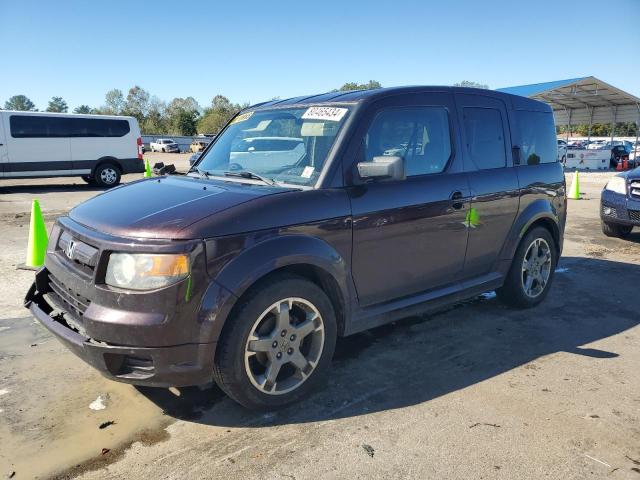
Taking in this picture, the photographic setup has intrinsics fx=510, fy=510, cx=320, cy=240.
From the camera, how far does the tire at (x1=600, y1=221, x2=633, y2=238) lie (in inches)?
343

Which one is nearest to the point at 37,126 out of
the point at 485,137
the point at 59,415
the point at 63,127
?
the point at 63,127

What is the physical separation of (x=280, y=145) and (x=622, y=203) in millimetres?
6733

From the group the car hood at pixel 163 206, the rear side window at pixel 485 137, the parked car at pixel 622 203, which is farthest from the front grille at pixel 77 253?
the parked car at pixel 622 203

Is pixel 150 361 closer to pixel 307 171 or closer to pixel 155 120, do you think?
pixel 307 171

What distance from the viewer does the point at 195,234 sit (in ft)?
8.89

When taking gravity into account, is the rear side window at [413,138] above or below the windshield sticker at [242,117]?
below

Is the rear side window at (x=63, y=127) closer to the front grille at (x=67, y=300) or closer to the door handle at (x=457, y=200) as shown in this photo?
the front grille at (x=67, y=300)

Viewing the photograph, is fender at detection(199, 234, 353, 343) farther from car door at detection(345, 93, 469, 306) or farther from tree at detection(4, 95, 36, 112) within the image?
tree at detection(4, 95, 36, 112)

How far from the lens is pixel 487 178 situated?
4340 millimetres

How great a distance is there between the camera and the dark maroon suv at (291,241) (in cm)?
272

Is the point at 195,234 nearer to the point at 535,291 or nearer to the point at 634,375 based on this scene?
the point at 634,375

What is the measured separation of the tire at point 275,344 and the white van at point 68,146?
15.2 metres

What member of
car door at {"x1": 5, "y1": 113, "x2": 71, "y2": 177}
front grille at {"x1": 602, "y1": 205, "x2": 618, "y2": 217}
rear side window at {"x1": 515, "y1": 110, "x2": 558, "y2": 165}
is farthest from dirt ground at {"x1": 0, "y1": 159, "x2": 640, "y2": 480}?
car door at {"x1": 5, "y1": 113, "x2": 71, "y2": 177}

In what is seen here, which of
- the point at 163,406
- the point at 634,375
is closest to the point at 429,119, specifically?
the point at 634,375
